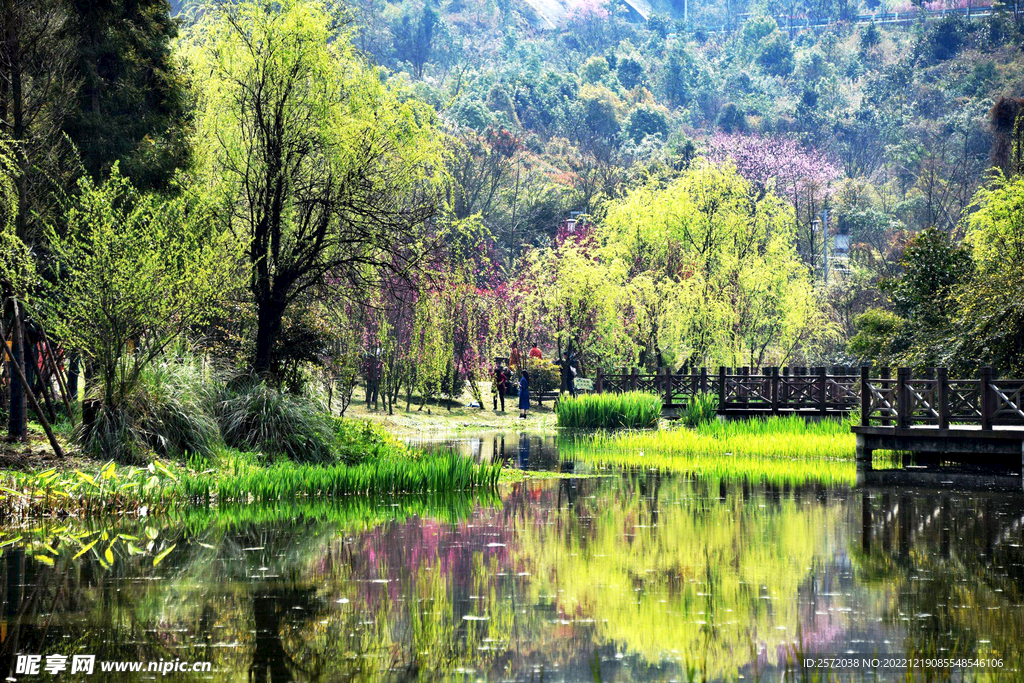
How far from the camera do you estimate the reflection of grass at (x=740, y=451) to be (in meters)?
21.9

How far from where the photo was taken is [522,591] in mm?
10102

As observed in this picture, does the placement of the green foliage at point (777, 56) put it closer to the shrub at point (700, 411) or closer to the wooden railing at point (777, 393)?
the wooden railing at point (777, 393)

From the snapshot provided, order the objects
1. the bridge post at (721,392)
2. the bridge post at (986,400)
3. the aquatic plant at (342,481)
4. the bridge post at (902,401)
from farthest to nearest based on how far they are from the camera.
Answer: the bridge post at (721,392) < the bridge post at (902,401) < the bridge post at (986,400) < the aquatic plant at (342,481)

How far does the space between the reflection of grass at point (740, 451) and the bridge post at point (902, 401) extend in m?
1.39

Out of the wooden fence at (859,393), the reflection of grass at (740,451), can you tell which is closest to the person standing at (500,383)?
the wooden fence at (859,393)

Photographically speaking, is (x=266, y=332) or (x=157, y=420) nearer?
(x=157, y=420)

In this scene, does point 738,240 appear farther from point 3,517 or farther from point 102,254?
point 3,517

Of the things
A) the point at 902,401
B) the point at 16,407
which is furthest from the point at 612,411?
the point at 16,407

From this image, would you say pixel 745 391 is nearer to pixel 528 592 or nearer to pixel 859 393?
pixel 859 393

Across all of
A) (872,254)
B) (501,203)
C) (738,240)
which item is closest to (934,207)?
(872,254)

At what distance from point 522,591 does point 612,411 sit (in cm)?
2562

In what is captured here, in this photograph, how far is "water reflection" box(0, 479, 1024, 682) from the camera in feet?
26.3

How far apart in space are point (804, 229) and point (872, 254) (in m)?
7.23

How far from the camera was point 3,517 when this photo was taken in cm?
1423
